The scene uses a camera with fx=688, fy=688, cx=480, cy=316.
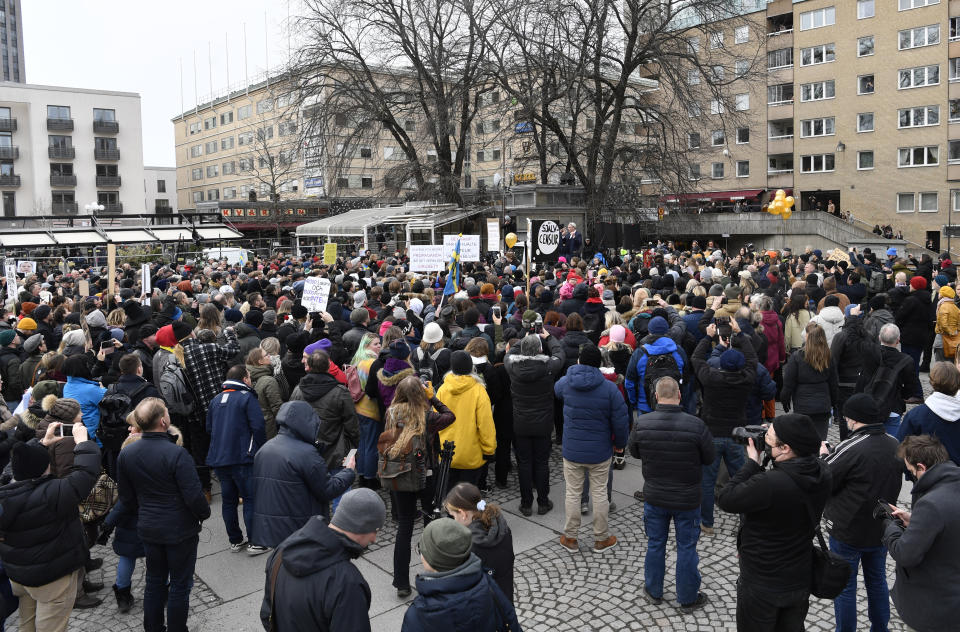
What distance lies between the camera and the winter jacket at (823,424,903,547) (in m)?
4.55

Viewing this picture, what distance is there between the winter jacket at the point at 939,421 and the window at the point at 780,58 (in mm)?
55221

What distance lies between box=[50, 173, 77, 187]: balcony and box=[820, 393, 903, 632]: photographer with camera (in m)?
81.4

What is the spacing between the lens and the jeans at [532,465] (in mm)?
6910

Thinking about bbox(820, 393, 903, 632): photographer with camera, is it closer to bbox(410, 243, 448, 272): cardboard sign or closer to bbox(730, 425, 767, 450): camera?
bbox(730, 425, 767, 450): camera

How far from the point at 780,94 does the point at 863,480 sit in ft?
186

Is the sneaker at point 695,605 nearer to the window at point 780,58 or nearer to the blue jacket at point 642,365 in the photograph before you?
the blue jacket at point 642,365

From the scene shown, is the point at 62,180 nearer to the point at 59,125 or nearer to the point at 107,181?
the point at 107,181

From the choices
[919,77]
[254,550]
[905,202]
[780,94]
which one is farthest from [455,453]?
[780,94]

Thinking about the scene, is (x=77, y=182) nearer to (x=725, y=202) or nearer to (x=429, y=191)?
(x=429, y=191)

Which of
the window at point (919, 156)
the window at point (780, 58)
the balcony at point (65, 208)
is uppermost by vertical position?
the window at point (780, 58)

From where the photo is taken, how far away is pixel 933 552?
12.2 ft

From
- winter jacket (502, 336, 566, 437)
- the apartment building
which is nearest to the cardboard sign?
winter jacket (502, 336, 566, 437)

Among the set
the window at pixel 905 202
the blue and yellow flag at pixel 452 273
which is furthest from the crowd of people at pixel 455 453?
the window at pixel 905 202

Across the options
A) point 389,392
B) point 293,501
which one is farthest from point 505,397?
point 293,501
